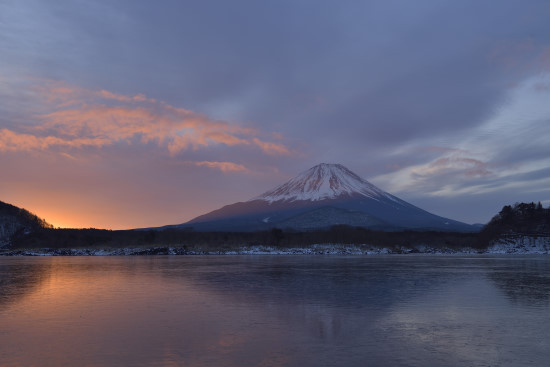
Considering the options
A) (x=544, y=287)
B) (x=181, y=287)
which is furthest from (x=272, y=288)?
(x=544, y=287)

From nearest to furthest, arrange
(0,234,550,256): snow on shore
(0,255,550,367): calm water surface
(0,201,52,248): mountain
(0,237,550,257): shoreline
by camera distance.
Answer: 1. (0,255,550,367): calm water surface
2. (0,237,550,257): shoreline
3. (0,234,550,256): snow on shore
4. (0,201,52,248): mountain

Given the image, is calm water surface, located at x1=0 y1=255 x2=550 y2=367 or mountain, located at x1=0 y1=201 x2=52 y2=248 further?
mountain, located at x1=0 y1=201 x2=52 y2=248

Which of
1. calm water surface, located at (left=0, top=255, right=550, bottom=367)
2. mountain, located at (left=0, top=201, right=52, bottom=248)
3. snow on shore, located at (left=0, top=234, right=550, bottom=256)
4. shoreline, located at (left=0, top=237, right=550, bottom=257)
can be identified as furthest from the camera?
mountain, located at (left=0, top=201, right=52, bottom=248)

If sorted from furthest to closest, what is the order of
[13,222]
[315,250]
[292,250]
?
[13,222] < [315,250] < [292,250]

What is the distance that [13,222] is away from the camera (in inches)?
6658

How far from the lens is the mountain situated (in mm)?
159625

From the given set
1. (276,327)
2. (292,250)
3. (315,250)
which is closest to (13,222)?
(292,250)

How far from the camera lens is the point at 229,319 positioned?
1587 centimetres

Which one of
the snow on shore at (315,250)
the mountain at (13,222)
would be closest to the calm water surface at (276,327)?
the snow on shore at (315,250)

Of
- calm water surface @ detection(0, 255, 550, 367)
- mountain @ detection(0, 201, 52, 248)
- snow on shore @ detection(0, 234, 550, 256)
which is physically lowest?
calm water surface @ detection(0, 255, 550, 367)

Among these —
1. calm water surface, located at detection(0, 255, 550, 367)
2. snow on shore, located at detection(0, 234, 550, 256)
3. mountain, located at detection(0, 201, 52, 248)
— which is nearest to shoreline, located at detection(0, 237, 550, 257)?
snow on shore, located at detection(0, 234, 550, 256)

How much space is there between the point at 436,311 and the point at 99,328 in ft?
43.7

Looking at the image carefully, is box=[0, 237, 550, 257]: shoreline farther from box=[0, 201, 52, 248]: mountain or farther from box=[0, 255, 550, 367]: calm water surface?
box=[0, 255, 550, 367]: calm water surface

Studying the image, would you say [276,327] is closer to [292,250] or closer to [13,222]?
[292,250]
